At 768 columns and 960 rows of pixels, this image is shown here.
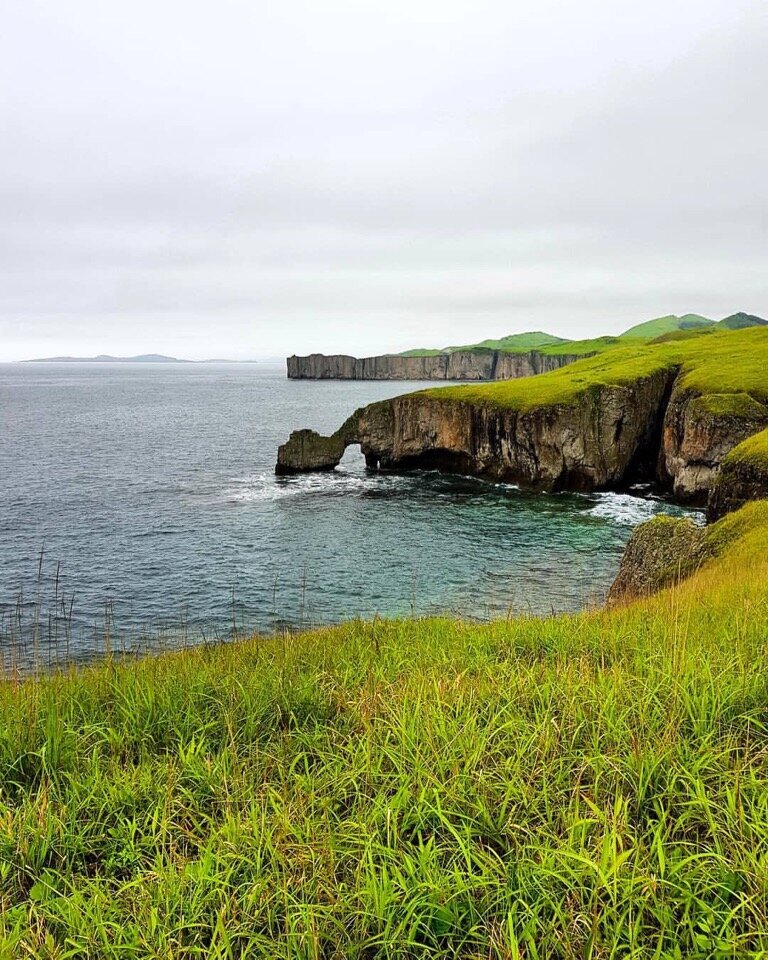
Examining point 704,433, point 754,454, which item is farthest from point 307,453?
point 754,454

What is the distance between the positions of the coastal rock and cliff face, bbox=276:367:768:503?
25.3m

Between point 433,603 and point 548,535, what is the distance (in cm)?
1380

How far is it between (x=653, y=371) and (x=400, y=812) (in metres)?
57.2

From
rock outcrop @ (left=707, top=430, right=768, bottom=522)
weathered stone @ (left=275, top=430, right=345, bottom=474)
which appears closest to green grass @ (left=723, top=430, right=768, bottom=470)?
rock outcrop @ (left=707, top=430, right=768, bottom=522)

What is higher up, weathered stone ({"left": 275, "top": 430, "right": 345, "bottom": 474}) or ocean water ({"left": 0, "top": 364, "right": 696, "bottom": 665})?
weathered stone ({"left": 275, "top": 430, "right": 345, "bottom": 474})

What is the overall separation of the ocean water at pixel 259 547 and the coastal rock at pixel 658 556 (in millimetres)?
2828

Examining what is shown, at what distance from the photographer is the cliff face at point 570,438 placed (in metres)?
43.1

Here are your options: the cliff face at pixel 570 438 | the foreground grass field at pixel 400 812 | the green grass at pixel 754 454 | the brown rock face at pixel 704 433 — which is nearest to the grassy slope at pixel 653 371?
the cliff face at pixel 570 438

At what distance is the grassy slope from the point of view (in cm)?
4744

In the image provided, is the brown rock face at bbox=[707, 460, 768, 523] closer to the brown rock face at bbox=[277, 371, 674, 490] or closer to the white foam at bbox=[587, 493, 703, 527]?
the white foam at bbox=[587, 493, 703, 527]

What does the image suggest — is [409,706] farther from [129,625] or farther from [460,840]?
[129,625]

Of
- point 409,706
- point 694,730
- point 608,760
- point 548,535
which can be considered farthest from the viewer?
point 548,535

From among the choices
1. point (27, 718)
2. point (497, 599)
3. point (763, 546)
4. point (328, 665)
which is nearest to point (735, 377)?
point (497, 599)

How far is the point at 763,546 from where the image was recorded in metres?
16.0
